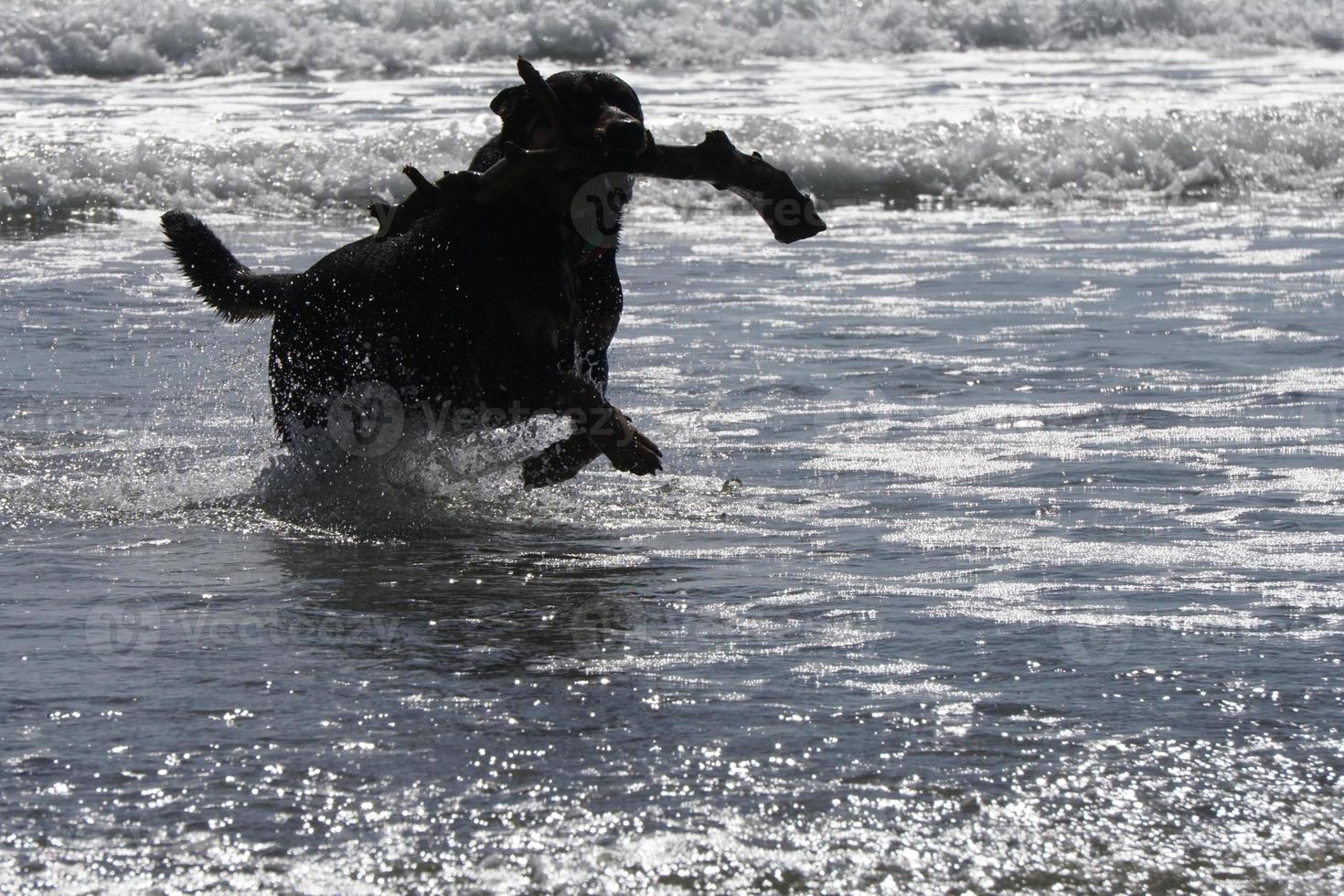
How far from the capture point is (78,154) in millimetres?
12883

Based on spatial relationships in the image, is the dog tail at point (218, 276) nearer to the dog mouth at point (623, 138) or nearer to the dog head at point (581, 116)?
the dog head at point (581, 116)

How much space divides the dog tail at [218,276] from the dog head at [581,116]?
0.99 m

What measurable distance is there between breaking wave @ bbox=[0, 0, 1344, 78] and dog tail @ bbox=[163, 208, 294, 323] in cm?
1394

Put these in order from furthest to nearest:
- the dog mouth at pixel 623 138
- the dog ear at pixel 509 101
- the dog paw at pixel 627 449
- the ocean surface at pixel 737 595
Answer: the dog ear at pixel 509 101
the dog paw at pixel 627 449
the dog mouth at pixel 623 138
the ocean surface at pixel 737 595

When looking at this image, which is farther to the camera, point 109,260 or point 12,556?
point 109,260

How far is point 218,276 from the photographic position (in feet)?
17.8

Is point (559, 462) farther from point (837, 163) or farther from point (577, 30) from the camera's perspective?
point (577, 30)

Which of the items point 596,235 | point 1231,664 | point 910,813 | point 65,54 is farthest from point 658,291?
point 65,54

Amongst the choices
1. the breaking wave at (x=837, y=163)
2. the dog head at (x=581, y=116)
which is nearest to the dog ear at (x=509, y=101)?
the dog head at (x=581, y=116)

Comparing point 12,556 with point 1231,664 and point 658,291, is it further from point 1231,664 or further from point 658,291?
point 658,291

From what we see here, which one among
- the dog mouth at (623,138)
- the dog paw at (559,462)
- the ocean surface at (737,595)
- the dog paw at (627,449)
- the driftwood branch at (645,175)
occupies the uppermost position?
the dog mouth at (623,138)

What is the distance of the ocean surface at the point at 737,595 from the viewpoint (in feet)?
8.61

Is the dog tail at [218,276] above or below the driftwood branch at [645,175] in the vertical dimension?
below

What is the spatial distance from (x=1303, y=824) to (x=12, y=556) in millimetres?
2987
